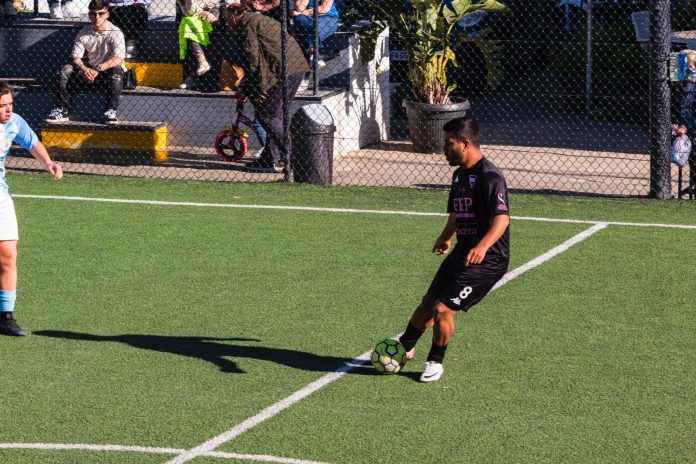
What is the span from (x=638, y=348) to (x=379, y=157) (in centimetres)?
879

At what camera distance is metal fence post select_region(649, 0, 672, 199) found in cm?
1346

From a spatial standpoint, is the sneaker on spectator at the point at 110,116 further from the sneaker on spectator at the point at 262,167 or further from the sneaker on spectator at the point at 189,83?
the sneaker on spectator at the point at 262,167

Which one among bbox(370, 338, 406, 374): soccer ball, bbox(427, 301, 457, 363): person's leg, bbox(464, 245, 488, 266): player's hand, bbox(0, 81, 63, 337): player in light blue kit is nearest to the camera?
bbox(464, 245, 488, 266): player's hand

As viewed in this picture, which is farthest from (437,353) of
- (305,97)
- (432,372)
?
(305,97)

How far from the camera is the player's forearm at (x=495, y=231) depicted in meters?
7.63

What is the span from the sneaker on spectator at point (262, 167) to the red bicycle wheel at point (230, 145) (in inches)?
11.2

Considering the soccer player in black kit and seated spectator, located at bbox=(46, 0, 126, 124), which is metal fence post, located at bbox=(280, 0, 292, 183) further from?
the soccer player in black kit

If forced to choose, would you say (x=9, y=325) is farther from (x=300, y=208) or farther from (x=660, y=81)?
(x=660, y=81)

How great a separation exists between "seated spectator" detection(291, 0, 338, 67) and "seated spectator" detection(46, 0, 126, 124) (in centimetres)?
239

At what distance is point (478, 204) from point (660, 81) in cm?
644

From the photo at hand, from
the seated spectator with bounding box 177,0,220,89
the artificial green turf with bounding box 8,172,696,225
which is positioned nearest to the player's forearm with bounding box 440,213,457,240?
the artificial green turf with bounding box 8,172,696,225

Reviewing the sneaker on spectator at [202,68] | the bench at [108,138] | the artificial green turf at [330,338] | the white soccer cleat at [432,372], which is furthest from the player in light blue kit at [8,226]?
the sneaker on spectator at [202,68]

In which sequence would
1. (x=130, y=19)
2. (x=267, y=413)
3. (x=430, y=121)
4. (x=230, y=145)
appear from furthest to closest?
1. (x=130, y=19)
2. (x=430, y=121)
3. (x=230, y=145)
4. (x=267, y=413)

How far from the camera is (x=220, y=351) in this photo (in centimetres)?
866
